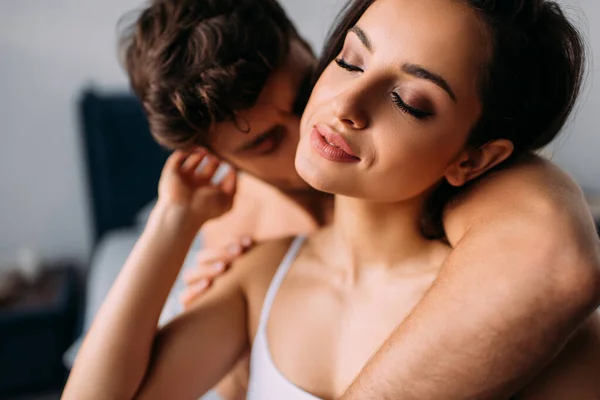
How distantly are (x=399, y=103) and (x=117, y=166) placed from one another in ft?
6.33

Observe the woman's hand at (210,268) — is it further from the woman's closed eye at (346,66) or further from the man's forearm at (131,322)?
the woman's closed eye at (346,66)

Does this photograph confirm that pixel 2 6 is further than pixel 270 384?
Yes

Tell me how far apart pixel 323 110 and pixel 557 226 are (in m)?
0.34

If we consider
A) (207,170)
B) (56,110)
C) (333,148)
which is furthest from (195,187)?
(56,110)

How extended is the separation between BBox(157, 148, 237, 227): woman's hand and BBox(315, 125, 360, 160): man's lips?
0.38 meters

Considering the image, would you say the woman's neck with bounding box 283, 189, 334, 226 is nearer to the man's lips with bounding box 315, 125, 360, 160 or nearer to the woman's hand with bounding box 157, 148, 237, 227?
the woman's hand with bounding box 157, 148, 237, 227

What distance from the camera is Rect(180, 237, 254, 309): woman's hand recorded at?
1113 millimetres

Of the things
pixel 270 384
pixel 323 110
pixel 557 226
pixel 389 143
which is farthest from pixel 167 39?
pixel 557 226

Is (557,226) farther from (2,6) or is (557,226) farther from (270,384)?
(2,6)

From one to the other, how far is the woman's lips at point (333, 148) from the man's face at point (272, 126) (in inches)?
12.6

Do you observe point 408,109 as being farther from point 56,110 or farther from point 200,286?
point 56,110

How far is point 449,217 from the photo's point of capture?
88cm

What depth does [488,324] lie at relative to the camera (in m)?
0.65

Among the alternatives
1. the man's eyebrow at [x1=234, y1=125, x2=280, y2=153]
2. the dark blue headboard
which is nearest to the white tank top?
the man's eyebrow at [x1=234, y1=125, x2=280, y2=153]
